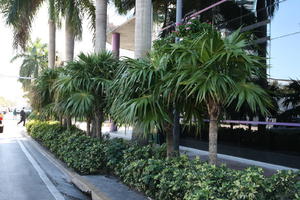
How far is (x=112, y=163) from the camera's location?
7.72m

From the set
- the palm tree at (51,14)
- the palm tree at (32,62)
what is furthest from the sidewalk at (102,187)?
the palm tree at (32,62)

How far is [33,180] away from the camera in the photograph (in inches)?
324

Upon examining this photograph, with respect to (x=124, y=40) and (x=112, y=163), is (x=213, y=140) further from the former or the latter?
(x=124, y=40)

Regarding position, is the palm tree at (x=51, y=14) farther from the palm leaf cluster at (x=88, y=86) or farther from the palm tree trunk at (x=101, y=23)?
the palm leaf cluster at (x=88, y=86)

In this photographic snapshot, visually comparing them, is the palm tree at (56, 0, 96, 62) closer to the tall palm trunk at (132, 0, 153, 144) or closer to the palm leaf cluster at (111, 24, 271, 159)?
the tall palm trunk at (132, 0, 153, 144)

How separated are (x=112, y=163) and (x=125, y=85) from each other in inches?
90.8

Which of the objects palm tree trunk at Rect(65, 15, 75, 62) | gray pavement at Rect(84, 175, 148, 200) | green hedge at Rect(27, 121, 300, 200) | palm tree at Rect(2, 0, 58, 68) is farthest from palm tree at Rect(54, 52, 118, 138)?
palm tree at Rect(2, 0, 58, 68)

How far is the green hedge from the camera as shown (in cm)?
423

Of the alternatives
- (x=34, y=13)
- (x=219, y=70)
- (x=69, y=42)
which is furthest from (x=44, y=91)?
(x=219, y=70)

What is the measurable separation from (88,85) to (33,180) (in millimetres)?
3067

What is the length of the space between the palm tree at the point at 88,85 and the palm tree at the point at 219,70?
442cm

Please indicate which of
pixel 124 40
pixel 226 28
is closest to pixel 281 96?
pixel 226 28

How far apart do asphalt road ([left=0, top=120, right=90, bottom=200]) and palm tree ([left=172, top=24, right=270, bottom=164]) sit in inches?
144

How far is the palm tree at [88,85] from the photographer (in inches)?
374
